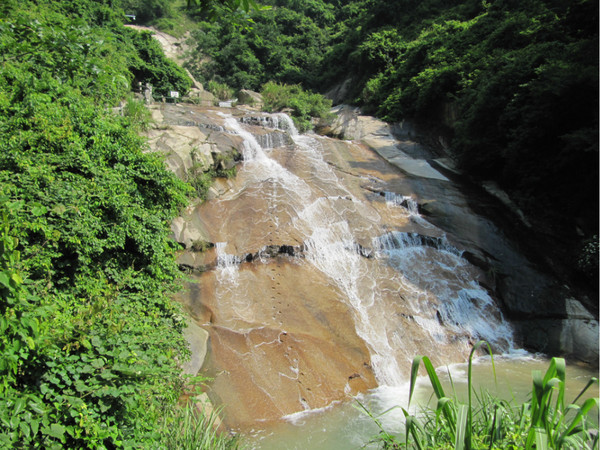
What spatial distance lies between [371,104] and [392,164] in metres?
7.54

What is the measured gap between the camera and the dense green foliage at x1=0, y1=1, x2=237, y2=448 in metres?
2.94

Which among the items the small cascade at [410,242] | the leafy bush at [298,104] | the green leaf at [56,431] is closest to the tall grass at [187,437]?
the green leaf at [56,431]

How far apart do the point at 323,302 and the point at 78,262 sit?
4.80 meters

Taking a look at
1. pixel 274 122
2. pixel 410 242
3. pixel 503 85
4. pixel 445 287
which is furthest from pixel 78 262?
pixel 503 85

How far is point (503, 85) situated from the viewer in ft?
42.3

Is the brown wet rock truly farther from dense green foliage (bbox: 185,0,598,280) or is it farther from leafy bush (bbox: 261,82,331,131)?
leafy bush (bbox: 261,82,331,131)

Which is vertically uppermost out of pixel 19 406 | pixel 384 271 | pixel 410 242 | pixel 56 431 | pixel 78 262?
pixel 19 406

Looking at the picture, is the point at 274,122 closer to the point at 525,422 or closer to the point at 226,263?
the point at 226,263

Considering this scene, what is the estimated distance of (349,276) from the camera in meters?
9.18

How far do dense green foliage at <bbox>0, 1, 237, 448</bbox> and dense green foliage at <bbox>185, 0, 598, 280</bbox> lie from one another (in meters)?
2.26

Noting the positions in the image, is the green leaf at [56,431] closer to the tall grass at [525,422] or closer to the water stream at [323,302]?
the tall grass at [525,422]

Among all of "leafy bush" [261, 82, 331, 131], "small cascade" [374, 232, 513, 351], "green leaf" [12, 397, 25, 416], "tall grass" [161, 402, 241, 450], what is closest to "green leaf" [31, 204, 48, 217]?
"green leaf" [12, 397, 25, 416]

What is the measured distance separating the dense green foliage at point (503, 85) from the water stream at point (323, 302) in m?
3.85

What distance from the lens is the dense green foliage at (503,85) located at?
10742 millimetres
